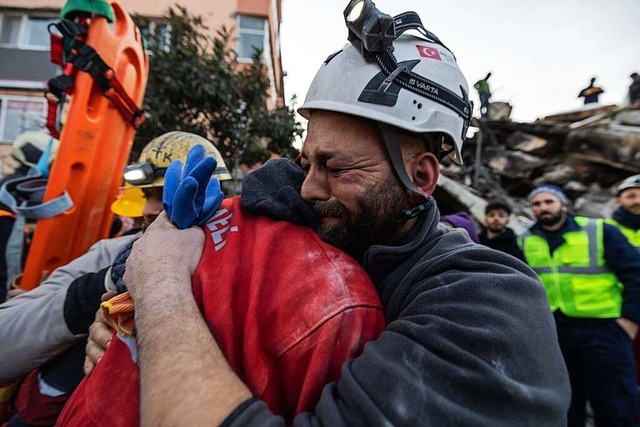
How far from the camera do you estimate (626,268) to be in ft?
11.2

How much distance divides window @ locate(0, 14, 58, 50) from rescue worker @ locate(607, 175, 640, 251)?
758 inches

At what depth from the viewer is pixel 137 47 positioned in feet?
9.84

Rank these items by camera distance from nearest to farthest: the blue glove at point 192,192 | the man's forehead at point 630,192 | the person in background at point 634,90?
the blue glove at point 192,192
the man's forehead at point 630,192
the person in background at point 634,90

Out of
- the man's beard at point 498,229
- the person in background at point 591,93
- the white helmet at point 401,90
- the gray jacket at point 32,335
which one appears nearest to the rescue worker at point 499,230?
the man's beard at point 498,229

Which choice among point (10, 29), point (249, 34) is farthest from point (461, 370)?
point (10, 29)

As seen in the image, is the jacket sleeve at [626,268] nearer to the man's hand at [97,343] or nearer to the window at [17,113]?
the man's hand at [97,343]

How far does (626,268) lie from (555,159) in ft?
36.8

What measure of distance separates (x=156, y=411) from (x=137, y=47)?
10.0 ft

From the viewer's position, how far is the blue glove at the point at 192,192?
1147 mm

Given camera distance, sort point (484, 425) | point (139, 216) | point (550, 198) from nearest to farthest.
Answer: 1. point (484, 425)
2. point (139, 216)
3. point (550, 198)

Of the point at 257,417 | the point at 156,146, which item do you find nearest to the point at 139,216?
the point at 156,146

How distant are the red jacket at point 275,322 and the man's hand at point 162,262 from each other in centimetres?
5

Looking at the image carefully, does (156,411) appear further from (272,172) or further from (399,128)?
(399,128)

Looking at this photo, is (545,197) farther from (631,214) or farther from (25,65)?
(25,65)
